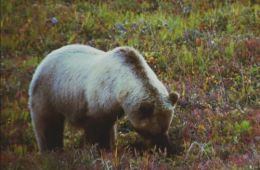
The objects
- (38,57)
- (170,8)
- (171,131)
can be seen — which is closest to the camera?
(171,131)

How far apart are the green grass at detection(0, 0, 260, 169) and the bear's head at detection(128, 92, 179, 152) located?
20 cm

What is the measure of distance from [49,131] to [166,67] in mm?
3722

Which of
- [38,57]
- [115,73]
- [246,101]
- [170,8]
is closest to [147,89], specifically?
[115,73]

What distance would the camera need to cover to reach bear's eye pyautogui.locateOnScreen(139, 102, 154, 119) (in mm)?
6664

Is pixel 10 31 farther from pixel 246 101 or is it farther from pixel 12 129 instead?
pixel 246 101

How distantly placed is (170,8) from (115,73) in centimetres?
836

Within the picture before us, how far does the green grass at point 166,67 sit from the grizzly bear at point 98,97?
34 centimetres

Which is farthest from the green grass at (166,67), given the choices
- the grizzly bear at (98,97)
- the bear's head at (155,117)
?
the grizzly bear at (98,97)

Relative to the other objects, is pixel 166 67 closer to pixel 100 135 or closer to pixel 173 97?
pixel 100 135

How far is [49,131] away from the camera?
816cm

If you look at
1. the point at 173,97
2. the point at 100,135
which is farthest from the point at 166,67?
the point at 173,97

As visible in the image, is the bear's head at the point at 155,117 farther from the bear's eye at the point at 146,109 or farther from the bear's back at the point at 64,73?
the bear's back at the point at 64,73

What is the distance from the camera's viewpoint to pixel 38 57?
1220 cm

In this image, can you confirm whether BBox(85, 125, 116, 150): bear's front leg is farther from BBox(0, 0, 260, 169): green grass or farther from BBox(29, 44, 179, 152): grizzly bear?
BBox(0, 0, 260, 169): green grass
